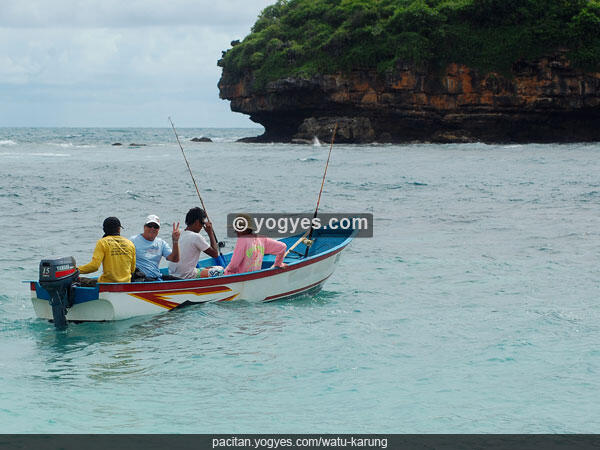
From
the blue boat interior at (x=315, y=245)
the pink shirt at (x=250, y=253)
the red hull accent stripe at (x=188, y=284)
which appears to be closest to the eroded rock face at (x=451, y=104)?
the blue boat interior at (x=315, y=245)

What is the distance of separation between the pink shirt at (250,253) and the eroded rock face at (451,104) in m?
36.2

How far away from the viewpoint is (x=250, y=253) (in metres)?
8.62

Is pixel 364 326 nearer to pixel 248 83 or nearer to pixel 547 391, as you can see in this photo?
pixel 547 391

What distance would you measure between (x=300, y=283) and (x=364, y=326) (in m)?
1.36

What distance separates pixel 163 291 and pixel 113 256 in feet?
2.35

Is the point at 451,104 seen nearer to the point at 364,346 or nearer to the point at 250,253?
the point at 250,253

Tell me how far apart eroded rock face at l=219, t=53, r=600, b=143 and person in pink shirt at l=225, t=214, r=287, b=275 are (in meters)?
36.3

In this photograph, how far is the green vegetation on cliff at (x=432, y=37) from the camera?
41.1m

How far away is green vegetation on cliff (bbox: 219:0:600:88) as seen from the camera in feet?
135

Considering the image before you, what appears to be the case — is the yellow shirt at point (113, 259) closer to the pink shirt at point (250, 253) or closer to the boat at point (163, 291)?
the boat at point (163, 291)

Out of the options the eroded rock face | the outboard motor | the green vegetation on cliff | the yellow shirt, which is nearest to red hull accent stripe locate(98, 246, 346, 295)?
the yellow shirt

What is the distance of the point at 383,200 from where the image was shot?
19.4 meters
